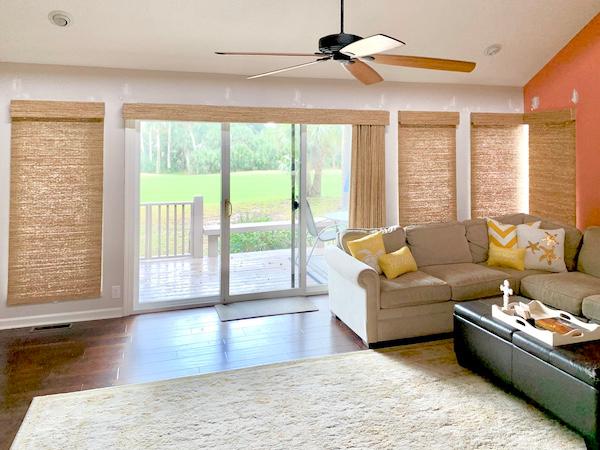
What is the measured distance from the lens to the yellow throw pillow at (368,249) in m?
4.04

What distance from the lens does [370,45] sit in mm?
2221

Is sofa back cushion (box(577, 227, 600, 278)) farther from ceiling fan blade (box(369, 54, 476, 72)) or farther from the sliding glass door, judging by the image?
ceiling fan blade (box(369, 54, 476, 72))

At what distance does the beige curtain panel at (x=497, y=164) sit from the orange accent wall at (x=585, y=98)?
0.62 meters

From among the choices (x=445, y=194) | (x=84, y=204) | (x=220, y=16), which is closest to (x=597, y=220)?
(x=445, y=194)

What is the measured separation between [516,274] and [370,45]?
114 inches

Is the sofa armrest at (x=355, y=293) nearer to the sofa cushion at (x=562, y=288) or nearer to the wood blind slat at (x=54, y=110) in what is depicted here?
the sofa cushion at (x=562, y=288)

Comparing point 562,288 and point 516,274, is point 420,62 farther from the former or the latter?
point 516,274

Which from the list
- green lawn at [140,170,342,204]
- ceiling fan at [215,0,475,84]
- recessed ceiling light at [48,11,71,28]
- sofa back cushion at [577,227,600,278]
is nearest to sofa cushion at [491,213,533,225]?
sofa back cushion at [577,227,600,278]

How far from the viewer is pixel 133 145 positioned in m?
4.47

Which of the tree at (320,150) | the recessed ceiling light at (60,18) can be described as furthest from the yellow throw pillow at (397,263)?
the recessed ceiling light at (60,18)

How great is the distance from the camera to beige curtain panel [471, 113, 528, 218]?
5.48 metres

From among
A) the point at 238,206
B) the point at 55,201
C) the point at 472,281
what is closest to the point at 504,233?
the point at 472,281

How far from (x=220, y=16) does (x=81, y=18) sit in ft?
3.65

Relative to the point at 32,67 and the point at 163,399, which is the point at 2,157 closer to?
the point at 32,67
